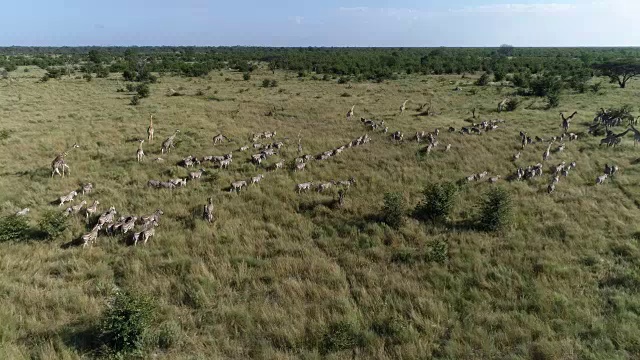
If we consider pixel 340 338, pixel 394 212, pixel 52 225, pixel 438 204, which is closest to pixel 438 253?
pixel 394 212

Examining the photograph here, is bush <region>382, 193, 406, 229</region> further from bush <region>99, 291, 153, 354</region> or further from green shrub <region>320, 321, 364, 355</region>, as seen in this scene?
bush <region>99, 291, 153, 354</region>

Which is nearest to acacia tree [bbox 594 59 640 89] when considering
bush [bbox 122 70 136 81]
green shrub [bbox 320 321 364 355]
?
green shrub [bbox 320 321 364 355]

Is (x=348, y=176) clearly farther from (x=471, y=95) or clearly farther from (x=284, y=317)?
(x=471, y=95)

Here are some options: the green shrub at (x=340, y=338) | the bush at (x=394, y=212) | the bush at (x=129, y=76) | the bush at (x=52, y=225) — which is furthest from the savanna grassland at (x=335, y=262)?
the bush at (x=129, y=76)

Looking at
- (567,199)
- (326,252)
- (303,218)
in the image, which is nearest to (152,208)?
(303,218)

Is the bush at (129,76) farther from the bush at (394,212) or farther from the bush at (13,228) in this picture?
the bush at (394,212)

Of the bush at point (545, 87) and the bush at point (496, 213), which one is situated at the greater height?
the bush at point (545, 87)

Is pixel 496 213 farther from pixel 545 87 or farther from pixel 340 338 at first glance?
pixel 545 87
